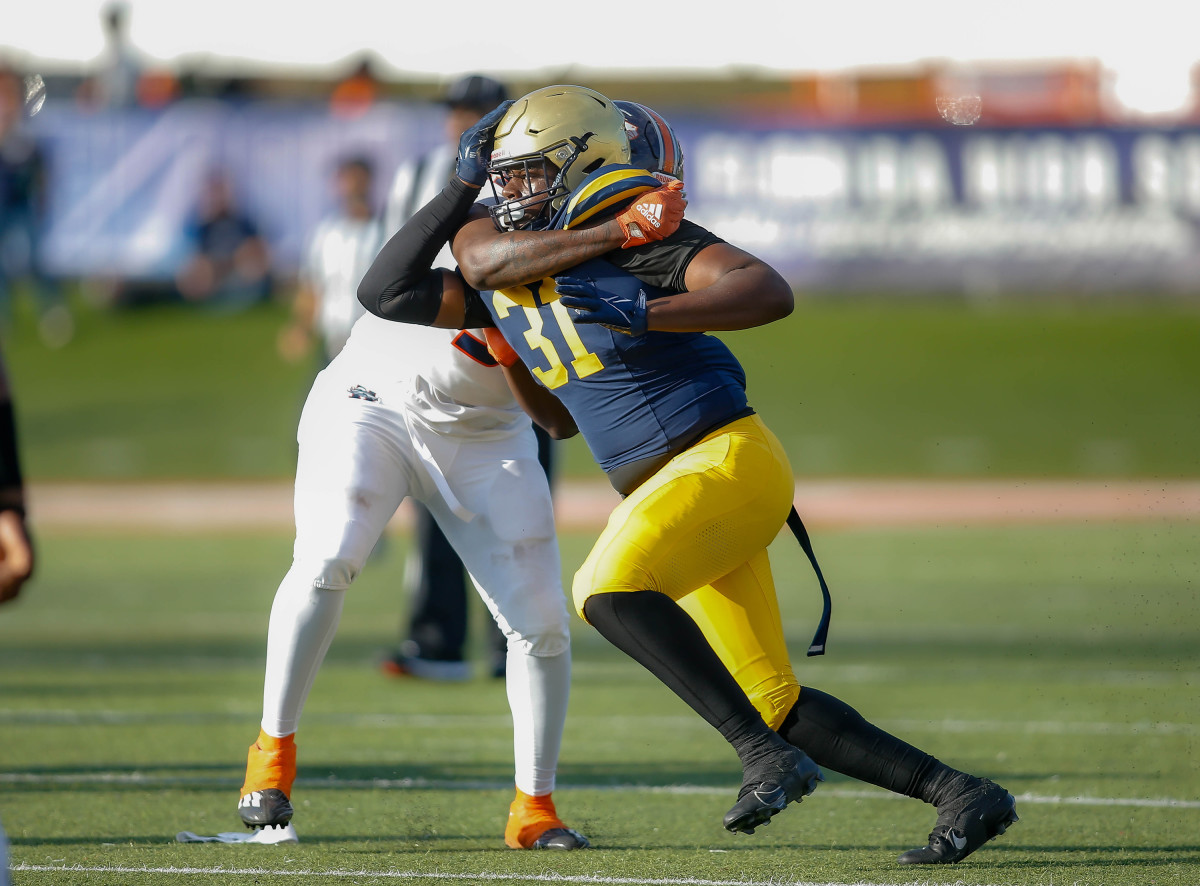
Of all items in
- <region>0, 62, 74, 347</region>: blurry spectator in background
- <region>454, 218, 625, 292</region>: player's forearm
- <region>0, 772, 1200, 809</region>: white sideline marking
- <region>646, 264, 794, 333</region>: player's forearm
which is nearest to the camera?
<region>646, 264, 794, 333</region>: player's forearm

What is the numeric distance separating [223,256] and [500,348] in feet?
50.5

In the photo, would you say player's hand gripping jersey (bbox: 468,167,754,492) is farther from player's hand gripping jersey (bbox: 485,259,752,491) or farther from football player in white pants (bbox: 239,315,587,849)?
football player in white pants (bbox: 239,315,587,849)

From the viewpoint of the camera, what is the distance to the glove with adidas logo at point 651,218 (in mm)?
3385

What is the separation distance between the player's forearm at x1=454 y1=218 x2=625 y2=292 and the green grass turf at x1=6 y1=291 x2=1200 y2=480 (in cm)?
1272

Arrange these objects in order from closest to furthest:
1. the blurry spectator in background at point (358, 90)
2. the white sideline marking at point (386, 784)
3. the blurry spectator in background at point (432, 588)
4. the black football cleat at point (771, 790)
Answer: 1. the black football cleat at point (771, 790)
2. the white sideline marking at point (386, 784)
3. the blurry spectator in background at point (432, 588)
4. the blurry spectator in background at point (358, 90)

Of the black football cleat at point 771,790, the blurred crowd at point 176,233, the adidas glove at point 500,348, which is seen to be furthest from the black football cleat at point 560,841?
the blurred crowd at point 176,233

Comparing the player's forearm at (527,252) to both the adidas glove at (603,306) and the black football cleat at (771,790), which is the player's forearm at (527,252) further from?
the black football cleat at (771,790)

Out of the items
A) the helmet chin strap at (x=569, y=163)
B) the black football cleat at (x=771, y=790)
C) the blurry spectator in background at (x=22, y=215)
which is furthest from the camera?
the blurry spectator in background at (x=22, y=215)

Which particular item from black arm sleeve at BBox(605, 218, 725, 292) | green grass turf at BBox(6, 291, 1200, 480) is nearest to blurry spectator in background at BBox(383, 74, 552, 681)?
black arm sleeve at BBox(605, 218, 725, 292)

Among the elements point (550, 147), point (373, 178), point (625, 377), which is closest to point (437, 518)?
point (625, 377)

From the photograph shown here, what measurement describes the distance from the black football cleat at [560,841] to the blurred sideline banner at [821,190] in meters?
14.2

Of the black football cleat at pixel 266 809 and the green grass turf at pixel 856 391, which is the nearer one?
the black football cleat at pixel 266 809

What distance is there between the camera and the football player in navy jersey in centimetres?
336

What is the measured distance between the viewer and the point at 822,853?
12.7 ft
